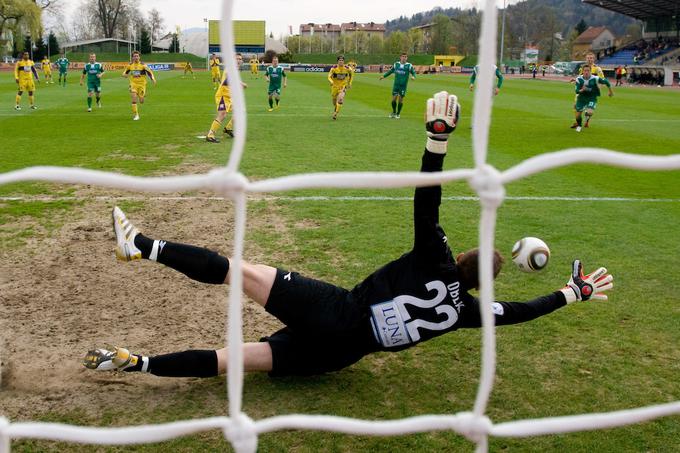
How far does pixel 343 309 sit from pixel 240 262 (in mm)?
1717

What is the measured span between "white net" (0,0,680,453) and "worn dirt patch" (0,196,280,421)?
1.68 meters

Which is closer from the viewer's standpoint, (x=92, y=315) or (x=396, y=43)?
(x=92, y=315)

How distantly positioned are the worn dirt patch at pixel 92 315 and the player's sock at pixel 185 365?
0.42ft

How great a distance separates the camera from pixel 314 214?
24.7 ft

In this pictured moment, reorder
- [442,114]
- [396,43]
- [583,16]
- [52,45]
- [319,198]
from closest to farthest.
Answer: [442,114]
[319,198]
[52,45]
[396,43]
[583,16]

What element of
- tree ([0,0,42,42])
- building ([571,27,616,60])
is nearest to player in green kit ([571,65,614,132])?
tree ([0,0,42,42])

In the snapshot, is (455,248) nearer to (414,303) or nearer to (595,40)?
(414,303)

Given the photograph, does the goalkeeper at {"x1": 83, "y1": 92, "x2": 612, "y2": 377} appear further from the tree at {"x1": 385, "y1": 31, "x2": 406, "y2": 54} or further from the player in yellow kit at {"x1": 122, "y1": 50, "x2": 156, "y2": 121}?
the tree at {"x1": 385, "y1": 31, "x2": 406, "y2": 54}

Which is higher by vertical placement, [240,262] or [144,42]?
[144,42]

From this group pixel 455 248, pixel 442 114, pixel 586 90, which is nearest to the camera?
pixel 442 114

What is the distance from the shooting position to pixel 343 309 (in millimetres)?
3611

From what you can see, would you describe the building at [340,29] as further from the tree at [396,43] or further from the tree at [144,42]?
the tree at [144,42]

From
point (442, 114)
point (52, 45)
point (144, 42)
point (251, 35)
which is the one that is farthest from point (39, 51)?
point (442, 114)

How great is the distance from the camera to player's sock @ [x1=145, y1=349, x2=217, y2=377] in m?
3.60
